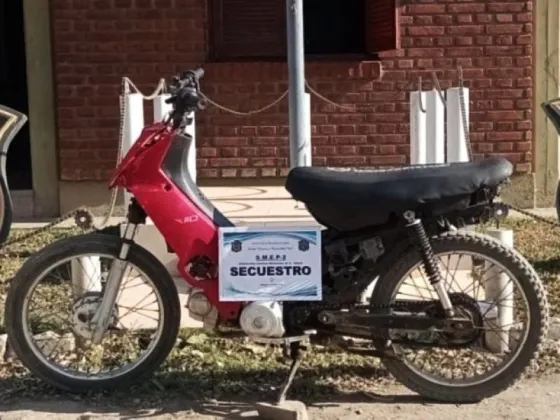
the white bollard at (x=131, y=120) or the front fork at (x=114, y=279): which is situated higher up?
the white bollard at (x=131, y=120)

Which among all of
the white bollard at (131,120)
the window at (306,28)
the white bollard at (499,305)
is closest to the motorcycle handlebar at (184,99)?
the white bollard at (499,305)

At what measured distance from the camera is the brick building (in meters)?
9.12

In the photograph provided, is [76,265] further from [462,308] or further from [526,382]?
[526,382]

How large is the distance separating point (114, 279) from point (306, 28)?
213 inches

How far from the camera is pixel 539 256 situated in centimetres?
734

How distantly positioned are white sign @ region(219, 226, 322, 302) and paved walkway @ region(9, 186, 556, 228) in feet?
7.54

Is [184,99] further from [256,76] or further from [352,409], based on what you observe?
[256,76]

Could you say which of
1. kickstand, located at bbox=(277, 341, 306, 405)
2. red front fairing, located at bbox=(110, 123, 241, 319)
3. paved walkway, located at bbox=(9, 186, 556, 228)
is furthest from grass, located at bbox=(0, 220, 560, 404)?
paved walkway, located at bbox=(9, 186, 556, 228)

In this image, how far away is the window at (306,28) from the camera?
9336 millimetres

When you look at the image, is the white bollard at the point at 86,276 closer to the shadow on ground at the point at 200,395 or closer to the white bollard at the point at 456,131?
the shadow on ground at the point at 200,395

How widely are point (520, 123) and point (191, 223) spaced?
535 centimetres

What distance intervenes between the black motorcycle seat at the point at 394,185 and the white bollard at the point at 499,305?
436 mm

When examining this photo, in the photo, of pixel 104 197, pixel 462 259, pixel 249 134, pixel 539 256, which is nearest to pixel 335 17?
pixel 249 134

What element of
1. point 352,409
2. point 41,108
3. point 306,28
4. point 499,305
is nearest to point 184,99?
point 352,409
